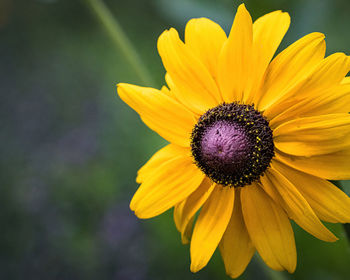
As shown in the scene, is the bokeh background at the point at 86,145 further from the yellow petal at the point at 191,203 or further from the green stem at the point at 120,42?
the yellow petal at the point at 191,203

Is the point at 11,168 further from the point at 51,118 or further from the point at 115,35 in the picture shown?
the point at 115,35

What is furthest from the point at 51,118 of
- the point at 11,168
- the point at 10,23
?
the point at 10,23

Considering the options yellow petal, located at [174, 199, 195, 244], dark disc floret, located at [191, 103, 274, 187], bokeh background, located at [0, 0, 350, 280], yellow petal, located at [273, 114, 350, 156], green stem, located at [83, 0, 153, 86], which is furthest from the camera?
bokeh background, located at [0, 0, 350, 280]

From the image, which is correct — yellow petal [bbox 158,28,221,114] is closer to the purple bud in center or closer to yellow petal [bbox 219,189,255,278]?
the purple bud in center

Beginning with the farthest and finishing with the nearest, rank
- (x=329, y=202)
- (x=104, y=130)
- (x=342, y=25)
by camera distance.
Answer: (x=104, y=130)
(x=342, y=25)
(x=329, y=202)

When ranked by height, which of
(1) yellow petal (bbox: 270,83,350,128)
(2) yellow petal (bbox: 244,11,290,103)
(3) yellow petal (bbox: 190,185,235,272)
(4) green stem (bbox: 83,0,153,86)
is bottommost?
(3) yellow petal (bbox: 190,185,235,272)

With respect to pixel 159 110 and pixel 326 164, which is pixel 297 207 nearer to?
pixel 326 164

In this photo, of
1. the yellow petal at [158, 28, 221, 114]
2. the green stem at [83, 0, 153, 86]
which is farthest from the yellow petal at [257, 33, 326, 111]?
the green stem at [83, 0, 153, 86]
